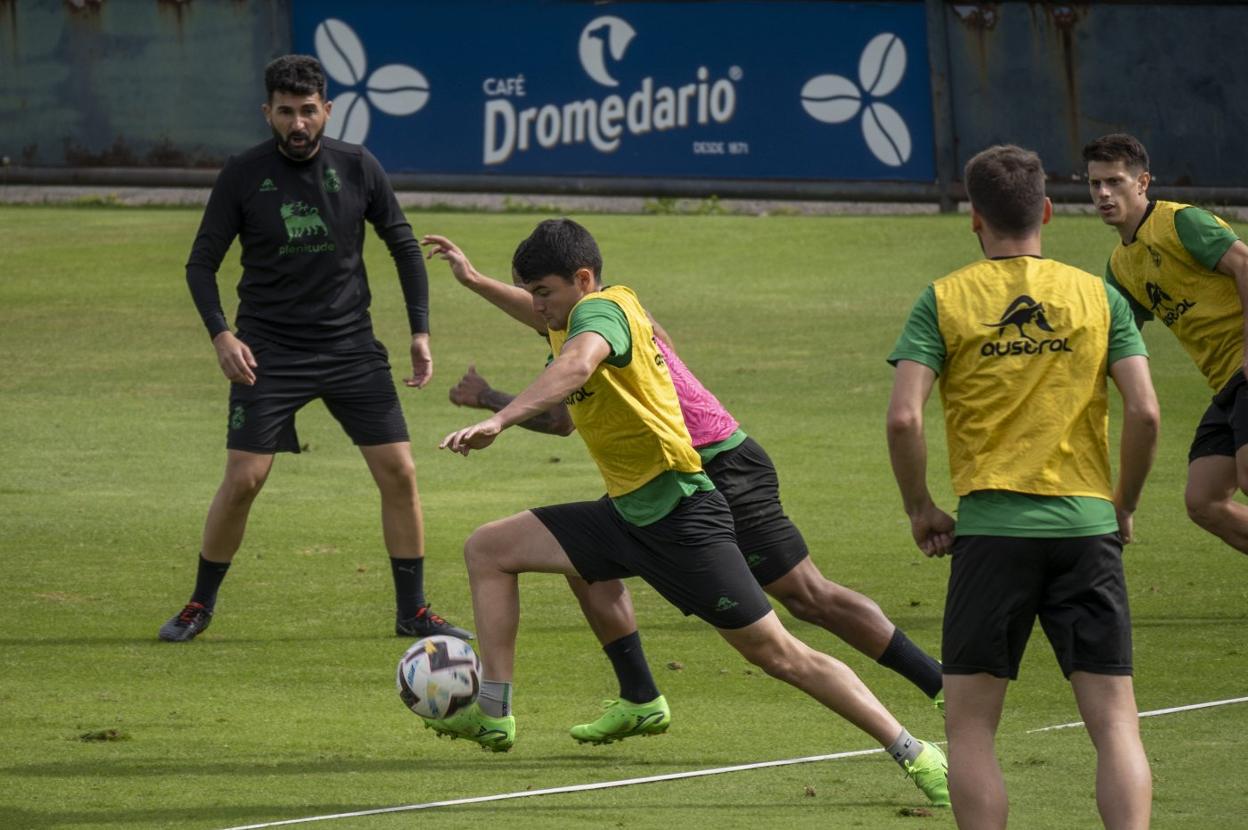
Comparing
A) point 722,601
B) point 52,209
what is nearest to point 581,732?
point 722,601

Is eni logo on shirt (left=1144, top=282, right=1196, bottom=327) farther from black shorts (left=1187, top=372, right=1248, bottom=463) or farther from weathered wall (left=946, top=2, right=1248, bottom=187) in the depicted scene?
weathered wall (left=946, top=2, right=1248, bottom=187)

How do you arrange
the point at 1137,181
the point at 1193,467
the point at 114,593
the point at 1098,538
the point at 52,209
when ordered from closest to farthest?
the point at 1098,538, the point at 1137,181, the point at 1193,467, the point at 114,593, the point at 52,209

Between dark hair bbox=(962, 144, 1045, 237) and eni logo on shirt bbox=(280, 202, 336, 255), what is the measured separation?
4.35 m

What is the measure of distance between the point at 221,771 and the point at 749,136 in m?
15.7

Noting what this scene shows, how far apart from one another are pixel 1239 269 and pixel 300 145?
13.2 feet

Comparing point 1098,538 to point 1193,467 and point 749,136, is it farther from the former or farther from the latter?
point 749,136

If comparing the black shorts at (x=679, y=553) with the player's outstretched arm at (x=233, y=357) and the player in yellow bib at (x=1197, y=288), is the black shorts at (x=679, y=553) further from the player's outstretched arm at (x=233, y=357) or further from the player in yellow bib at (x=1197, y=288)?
the player in yellow bib at (x=1197, y=288)

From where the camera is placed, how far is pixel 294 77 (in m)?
8.85

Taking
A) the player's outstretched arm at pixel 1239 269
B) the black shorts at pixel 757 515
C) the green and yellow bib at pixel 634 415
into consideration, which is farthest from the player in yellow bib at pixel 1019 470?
the player's outstretched arm at pixel 1239 269

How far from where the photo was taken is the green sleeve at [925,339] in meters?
5.31

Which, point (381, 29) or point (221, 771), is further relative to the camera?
point (381, 29)

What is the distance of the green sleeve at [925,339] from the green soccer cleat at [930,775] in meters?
1.59

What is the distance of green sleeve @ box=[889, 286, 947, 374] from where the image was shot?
5.31m

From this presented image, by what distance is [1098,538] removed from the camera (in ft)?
17.4
